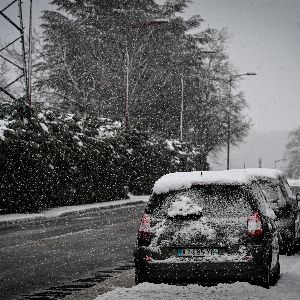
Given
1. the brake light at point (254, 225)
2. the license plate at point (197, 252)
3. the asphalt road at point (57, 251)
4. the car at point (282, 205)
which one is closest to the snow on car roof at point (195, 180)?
the brake light at point (254, 225)

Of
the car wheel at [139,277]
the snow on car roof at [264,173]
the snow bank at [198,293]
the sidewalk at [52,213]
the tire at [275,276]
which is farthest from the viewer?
the sidewalk at [52,213]

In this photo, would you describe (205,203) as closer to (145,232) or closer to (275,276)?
(145,232)

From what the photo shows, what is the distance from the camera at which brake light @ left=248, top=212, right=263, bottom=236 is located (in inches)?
335

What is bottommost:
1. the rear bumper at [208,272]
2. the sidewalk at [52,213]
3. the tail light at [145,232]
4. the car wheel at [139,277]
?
the sidewalk at [52,213]

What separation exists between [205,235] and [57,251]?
20.3ft

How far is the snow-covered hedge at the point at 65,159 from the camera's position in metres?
24.1

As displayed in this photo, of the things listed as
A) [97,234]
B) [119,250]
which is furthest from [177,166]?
[119,250]

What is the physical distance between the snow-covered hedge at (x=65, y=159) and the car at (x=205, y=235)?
50.3 ft

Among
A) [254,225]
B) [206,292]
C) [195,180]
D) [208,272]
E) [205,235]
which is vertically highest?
[195,180]

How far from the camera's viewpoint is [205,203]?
8633 mm

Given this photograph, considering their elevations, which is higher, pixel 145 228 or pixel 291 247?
pixel 145 228

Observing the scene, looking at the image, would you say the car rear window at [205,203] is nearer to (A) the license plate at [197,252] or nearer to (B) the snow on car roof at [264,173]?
(A) the license plate at [197,252]

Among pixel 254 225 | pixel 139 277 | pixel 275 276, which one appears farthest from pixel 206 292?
pixel 275 276

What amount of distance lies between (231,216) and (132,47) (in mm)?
49550
